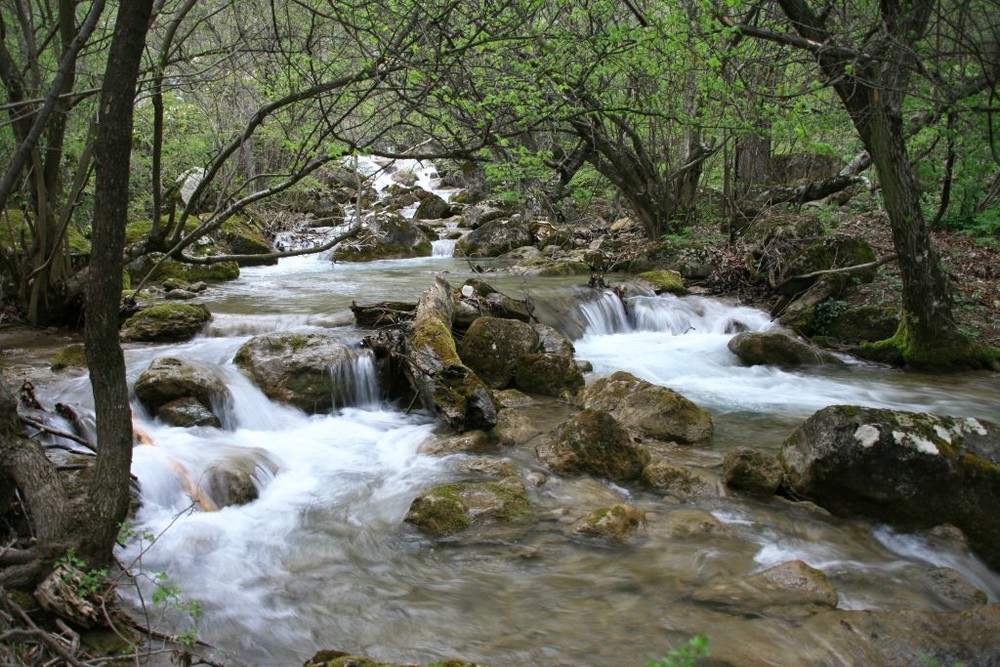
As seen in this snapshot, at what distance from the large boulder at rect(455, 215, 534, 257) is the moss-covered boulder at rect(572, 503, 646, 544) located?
46.0 ft

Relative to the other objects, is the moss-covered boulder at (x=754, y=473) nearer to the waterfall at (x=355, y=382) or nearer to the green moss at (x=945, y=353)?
the waterfall at (x=355, y=382)

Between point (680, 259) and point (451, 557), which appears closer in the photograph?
point (451, 557)

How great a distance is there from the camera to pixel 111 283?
2.75 meters

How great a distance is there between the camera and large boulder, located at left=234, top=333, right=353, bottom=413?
24.5ft

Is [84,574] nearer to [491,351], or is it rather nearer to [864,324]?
[491,351]

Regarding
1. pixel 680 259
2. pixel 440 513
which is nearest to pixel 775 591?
pixel 440 513

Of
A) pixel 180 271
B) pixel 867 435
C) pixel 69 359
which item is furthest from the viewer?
pixel 180 271

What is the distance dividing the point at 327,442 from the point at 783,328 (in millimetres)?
7617

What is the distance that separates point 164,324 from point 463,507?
19.4 ft

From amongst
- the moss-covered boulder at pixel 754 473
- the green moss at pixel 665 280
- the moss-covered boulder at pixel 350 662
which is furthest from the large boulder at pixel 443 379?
the green moss at pixel 665 280

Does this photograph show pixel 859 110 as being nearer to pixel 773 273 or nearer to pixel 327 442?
pixel 773 273

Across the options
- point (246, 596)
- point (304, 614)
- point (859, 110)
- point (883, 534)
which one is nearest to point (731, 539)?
point (883, 534)

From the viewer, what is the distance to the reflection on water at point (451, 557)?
3604 mm

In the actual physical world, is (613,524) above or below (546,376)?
below
